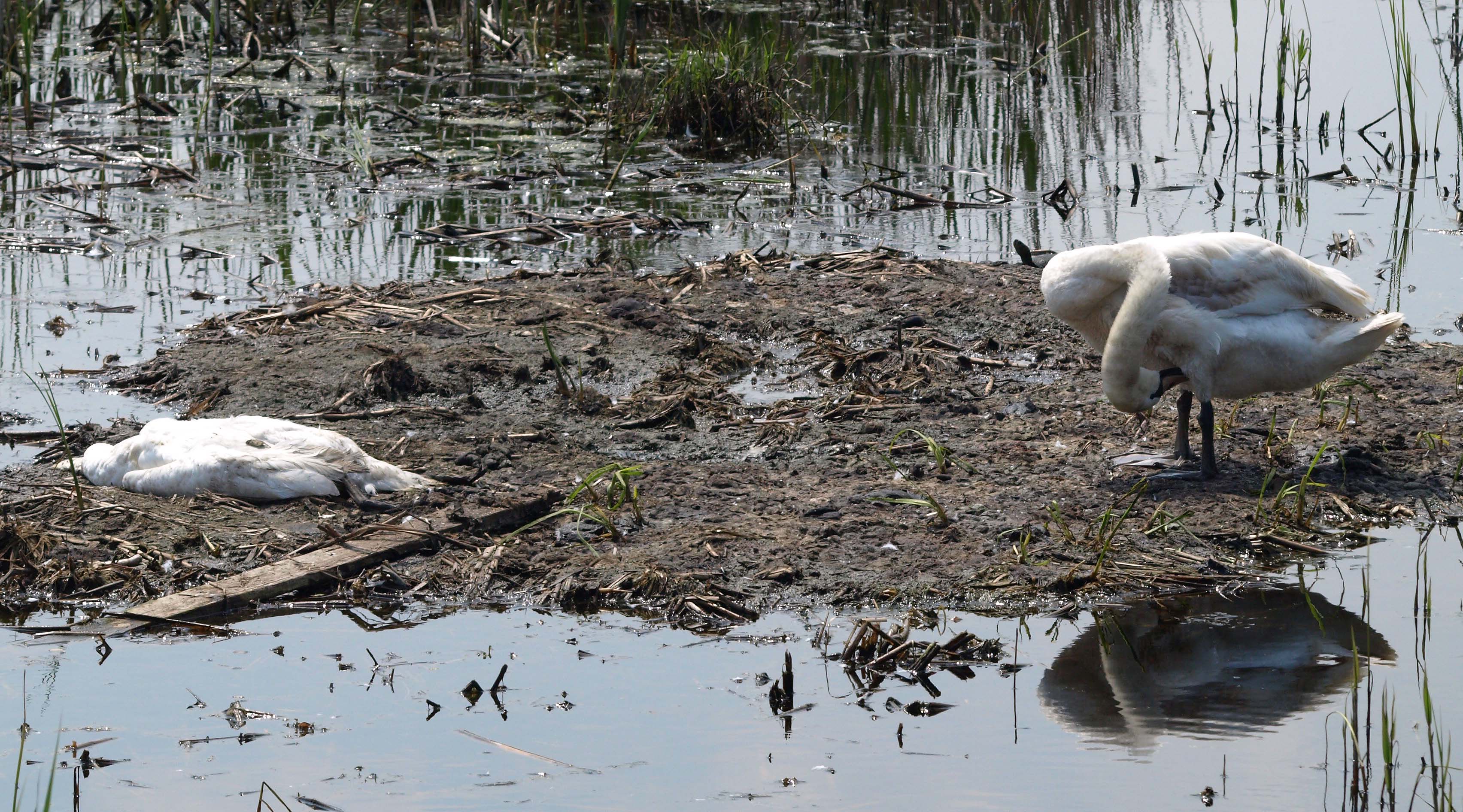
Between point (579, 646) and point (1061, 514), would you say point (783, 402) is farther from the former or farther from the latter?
point (579, 646)

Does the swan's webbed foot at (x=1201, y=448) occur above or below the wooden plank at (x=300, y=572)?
above

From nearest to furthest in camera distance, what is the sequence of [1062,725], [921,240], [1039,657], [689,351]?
[1062,725], [1039,657], [689,351], [921,240]

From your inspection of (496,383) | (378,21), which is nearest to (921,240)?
(496,383)

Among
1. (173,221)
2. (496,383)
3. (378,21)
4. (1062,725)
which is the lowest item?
(1062,725)

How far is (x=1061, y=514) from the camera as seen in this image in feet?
20.6

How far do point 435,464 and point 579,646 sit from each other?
6.29 feet

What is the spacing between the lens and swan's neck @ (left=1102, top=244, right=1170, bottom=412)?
247 inches

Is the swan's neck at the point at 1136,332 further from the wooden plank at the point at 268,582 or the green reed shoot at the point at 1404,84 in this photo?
the green reed shoot at the point at 1404,84

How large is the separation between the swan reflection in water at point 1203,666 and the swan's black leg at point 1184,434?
131cm

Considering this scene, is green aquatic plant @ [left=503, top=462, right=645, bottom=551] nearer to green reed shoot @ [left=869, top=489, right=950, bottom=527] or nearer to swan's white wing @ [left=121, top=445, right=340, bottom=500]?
swan's white wing @ [left=121, top=445, right=340, bottom=500]

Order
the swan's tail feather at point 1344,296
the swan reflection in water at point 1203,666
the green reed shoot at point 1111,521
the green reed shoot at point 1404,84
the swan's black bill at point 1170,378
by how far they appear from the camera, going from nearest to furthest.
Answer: the swan reflection in water at point 1203,666 → the green reed shoot at point 1111,521 → the swan's black bill at point 1170,378 → the swan's tail feather at point 1344,296 → the green reed shoot at point 1404,84

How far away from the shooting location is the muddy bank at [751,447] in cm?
577

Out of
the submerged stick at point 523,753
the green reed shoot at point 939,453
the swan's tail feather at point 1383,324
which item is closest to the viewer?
the submerged stick at point 523,753

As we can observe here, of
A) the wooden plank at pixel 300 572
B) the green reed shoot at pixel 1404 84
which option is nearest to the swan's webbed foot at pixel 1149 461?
the wooden plank at pixel 300 572
